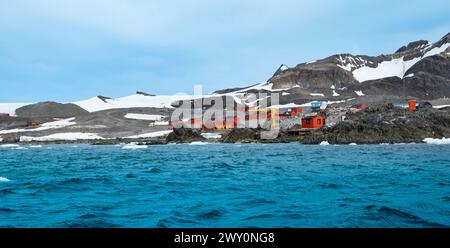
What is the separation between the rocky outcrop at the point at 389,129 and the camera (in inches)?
1945

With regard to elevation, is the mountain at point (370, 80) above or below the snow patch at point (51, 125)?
above

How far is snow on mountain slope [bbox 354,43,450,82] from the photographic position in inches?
6909

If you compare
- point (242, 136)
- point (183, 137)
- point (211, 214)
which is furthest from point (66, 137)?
point (211, 214)

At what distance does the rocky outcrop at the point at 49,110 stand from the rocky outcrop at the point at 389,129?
291ft

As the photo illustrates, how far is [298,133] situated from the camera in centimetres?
6362

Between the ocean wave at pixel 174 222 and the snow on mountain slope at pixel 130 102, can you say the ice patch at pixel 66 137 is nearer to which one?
the snow on mountain slope at pixel 130 102

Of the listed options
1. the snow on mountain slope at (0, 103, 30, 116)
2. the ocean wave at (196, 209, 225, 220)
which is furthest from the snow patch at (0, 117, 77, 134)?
the ocean wave at (196, 209, 225, 220)

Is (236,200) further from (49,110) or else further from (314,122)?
(49,110)

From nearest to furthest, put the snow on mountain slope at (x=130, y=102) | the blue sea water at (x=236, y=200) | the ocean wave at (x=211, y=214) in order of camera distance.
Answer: the blue sea water at (x=236, y=200) < the ocean wave at (x=211, y=214) < the snow on mountain slope at (x=130, y=102)

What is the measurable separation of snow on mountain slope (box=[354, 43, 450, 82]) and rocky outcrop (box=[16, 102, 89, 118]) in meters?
107

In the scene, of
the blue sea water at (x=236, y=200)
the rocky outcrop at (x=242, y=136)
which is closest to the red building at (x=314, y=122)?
the rocky outcrop at (x=242, y=136)

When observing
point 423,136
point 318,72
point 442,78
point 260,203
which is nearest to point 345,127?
point 423,136

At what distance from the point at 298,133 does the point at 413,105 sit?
21324 millimetres

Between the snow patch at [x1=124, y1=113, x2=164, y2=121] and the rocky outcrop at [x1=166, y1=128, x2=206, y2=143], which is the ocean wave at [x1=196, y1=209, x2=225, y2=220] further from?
the snow patch at [x1=124, y1=113, x2=164, y2=121]
